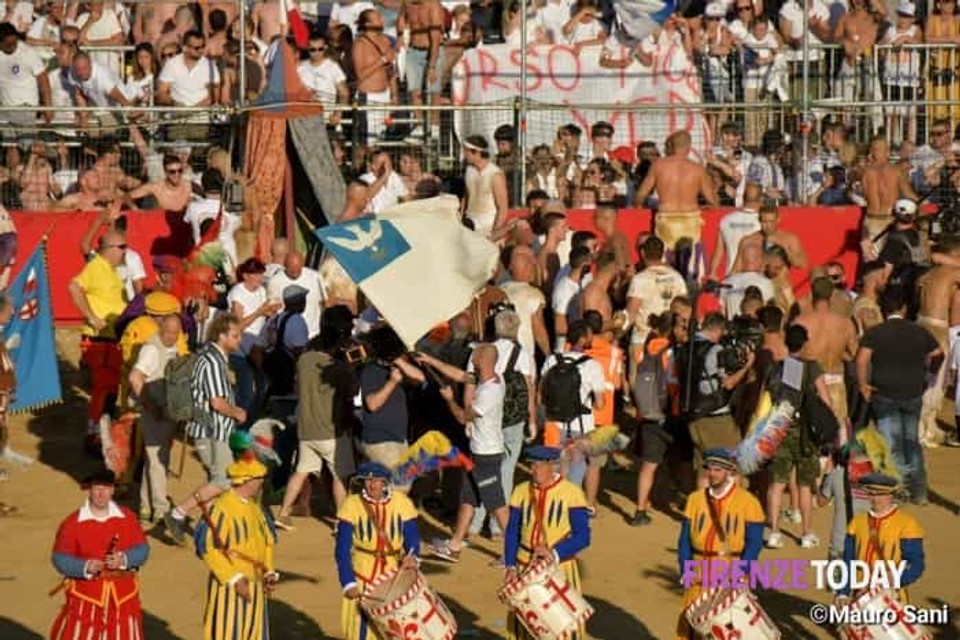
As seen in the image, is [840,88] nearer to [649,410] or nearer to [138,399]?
[649,410]

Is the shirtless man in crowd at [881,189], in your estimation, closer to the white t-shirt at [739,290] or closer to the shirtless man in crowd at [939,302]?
the shirtless man in crowd at [939,302]

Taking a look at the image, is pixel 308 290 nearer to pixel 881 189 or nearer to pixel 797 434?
pixel 797 434

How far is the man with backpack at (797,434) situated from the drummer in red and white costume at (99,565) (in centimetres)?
594

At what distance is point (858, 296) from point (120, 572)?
972 cm

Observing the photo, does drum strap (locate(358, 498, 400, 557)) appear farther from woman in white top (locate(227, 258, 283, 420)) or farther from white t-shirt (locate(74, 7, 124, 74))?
white t-shirt (locate(74, 7, 124, 74))

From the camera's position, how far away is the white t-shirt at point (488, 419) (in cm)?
1845

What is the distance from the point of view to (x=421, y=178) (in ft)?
79.6

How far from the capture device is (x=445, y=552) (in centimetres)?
1889

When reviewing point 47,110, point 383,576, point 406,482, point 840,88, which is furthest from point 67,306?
point 383,576

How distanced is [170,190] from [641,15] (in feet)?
18.3

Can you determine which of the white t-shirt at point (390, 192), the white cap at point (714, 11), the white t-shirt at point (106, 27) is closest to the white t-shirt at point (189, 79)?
the white t-shirt at point (106, 27)

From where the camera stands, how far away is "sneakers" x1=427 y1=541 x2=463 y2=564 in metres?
18.8

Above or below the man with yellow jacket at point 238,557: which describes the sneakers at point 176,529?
below

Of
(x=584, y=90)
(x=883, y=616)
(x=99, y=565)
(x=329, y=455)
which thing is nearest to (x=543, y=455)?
(x=883, y=616)
